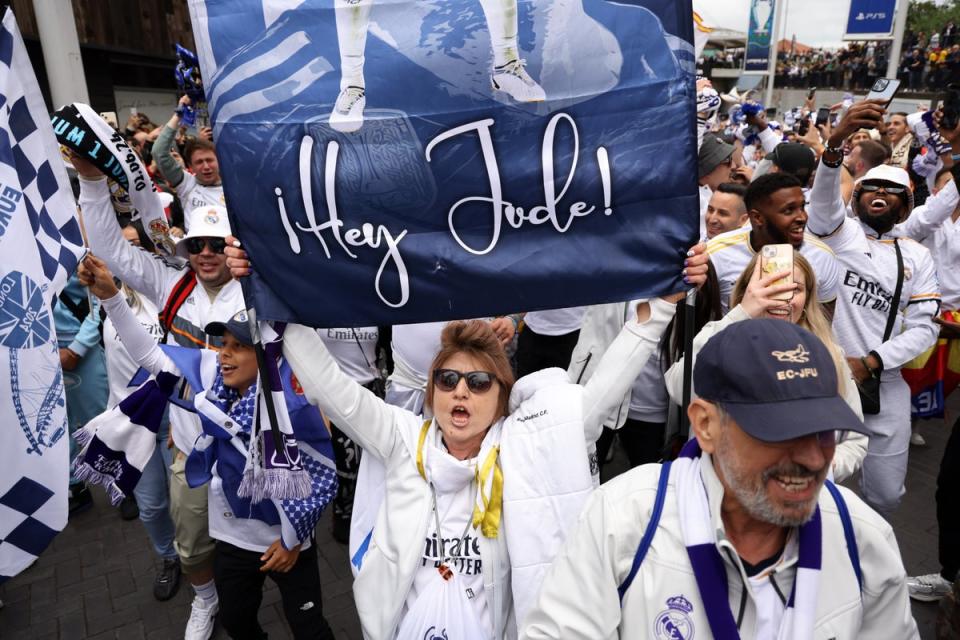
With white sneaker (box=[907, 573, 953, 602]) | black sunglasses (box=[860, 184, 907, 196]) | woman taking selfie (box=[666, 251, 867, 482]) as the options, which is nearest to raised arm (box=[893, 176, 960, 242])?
black sunglasses (box=[860, 184, 907, 196])

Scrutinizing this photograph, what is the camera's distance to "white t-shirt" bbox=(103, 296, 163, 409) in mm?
3756

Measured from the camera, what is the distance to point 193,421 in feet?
10.1

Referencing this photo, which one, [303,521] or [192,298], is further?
[192,298]

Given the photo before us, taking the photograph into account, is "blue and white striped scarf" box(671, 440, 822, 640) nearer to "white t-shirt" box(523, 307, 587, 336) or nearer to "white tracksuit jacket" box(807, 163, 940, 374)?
"white tracksuit jacket" box(807, 163, 940, 374)

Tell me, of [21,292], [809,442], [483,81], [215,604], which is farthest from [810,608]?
[215,604]

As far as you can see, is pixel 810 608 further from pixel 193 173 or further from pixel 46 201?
pixel 193 173

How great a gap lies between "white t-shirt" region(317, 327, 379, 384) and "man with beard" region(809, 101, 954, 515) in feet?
9.13

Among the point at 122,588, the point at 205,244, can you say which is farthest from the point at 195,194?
the point at 122,588

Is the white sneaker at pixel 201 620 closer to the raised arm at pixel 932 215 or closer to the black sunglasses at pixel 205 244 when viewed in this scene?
the black sunglasses at pixel 205 244

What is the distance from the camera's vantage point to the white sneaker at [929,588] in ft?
11.8

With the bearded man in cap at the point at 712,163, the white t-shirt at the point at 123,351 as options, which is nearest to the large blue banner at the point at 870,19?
the bearded man in cap at the point at 712,163

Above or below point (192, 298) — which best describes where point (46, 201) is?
above

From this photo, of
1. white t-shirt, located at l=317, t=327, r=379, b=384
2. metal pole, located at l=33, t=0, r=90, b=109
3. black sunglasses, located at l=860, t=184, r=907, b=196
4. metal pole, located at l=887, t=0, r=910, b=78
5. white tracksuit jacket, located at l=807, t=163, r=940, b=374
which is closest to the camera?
white tracksuit jacket, located at l=807, t=163, r=940, b=374

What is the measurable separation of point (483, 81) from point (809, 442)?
1402 millimetres
